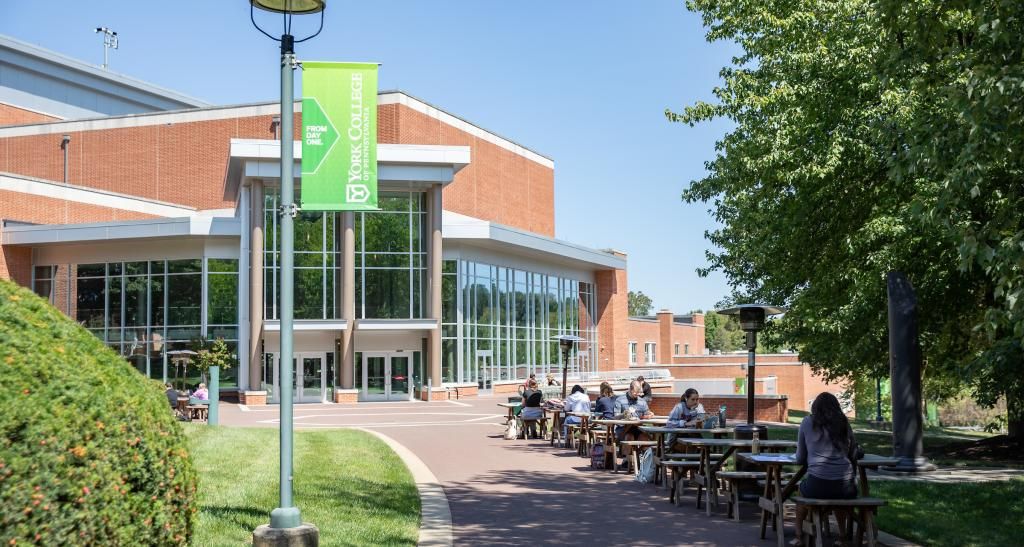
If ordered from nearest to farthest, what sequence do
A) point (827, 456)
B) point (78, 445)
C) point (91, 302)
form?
point (78, 445), point (827, 456), point (91, 302)

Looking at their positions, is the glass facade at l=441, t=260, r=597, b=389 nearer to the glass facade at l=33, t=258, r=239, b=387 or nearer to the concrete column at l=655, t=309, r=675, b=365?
the glass facade at l=33, t=258, r=239, b=387

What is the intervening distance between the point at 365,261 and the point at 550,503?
2971 centimetres

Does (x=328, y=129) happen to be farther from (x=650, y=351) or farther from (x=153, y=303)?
(x=650, y=351)

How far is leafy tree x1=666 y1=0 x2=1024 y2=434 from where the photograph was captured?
13.3 m

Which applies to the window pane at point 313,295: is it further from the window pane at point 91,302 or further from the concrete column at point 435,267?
the window pane at point 91,302

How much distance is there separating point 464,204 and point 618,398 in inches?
1574

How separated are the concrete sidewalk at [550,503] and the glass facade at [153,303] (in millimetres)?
22277

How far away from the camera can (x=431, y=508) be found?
1084 centimetres

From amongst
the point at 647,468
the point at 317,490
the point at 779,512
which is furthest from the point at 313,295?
the point at 779,512

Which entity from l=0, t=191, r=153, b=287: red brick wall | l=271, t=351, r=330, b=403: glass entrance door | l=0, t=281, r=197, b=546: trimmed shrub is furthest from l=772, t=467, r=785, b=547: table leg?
l=0, t=191, r=153, b=287: red brick wall

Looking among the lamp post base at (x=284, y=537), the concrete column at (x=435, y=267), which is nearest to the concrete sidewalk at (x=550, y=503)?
the lamp post base at (x=284, y=537)

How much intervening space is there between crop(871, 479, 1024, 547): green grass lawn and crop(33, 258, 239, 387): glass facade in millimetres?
33779

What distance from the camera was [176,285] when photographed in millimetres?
42531

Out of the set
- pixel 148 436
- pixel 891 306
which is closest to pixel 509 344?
pixel 891 306
